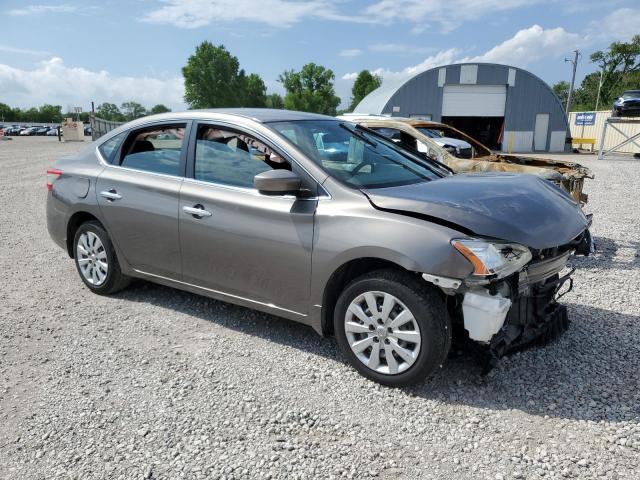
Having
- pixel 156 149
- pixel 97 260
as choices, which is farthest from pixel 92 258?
pixel 156 149

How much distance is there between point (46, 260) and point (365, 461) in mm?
5217

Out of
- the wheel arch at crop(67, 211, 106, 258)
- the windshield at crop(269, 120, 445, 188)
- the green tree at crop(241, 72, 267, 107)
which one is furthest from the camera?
the green tree at crop(241, 72, 267, 107)

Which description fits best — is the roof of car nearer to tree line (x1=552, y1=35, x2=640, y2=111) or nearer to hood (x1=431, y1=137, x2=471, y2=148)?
hood (x1=431, y1=137, x2=471, y2=148)

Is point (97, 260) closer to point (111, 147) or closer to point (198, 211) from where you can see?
point (111, 147)

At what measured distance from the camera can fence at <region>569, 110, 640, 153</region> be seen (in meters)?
27.9

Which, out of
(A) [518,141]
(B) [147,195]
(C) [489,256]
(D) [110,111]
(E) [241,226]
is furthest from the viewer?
(D) [110,111]

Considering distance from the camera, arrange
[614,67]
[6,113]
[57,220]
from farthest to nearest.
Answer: [6,113], [614,67], [57,220]

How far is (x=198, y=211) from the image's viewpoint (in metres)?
3.93

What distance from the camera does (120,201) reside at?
4469 mm

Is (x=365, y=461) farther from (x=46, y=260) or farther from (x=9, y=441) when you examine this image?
(x=46, y=260)

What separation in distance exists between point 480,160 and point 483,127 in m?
30.7

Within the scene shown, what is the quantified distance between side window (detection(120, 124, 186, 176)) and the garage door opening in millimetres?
31383

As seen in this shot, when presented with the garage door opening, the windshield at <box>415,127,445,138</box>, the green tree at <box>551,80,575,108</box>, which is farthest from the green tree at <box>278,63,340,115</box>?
the windshield at <box>415,127,445,138</box>

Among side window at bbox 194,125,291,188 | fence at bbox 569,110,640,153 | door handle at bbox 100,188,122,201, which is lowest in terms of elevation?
door handle at bbox 100,188,122,201
